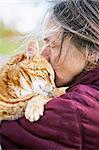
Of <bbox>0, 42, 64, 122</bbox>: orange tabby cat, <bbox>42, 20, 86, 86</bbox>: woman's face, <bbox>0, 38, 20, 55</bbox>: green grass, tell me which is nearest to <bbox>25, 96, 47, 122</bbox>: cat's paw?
<bbox>0, 42, 64, 122</bbox>: orange tabby cat

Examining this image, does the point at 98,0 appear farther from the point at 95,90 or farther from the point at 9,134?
the point at 9,134

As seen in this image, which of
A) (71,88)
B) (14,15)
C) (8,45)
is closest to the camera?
(71,88)

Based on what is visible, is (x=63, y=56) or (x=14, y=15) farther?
(x=14, y=15)

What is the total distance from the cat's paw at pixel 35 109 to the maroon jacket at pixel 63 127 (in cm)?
1

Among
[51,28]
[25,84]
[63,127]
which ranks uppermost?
[51,28]

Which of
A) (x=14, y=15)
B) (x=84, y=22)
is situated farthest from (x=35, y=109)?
(x=14, y=15)

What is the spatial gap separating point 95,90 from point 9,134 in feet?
0.94

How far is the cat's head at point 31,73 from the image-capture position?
4.01ft

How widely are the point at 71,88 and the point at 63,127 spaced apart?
0.17 m

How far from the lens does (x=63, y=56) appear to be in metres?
1.26

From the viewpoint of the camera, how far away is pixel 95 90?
1.17 meters

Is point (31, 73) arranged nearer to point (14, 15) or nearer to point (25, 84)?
point (25, 84)

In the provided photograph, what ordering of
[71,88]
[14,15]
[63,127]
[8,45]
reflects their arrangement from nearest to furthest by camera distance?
[63,127]
[71,88]
[8,45]
[14,15]

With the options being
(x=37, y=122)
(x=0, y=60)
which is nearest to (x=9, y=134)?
(x=37, y=122)
